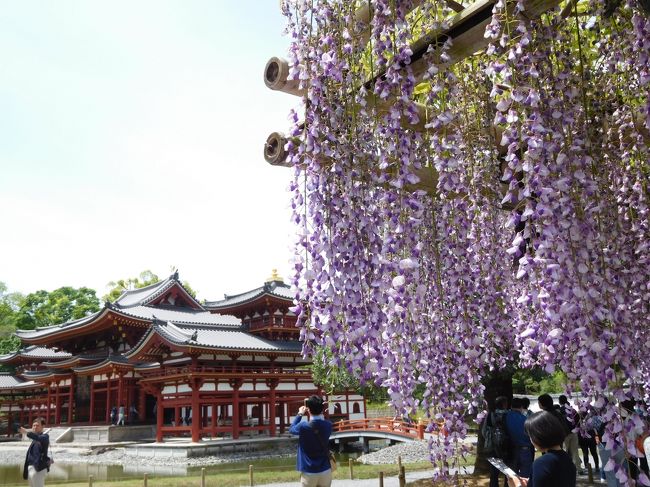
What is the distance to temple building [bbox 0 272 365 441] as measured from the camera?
22297 mm

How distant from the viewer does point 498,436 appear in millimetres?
5754

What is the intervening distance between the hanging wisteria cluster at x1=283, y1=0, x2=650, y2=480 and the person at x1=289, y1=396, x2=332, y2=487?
1074 mm

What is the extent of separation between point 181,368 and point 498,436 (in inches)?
713

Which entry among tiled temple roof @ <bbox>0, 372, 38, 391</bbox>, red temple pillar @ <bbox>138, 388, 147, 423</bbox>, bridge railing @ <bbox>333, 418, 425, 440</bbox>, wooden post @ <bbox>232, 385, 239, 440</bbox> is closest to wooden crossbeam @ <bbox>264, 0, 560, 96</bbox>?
bridge railing @ <bbox>333, 418, 425, 440</bbox>

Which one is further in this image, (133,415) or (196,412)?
(133,415)

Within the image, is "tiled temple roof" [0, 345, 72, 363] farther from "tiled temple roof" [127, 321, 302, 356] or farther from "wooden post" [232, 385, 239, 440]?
"wooden post" [232, 385, 239, 440]

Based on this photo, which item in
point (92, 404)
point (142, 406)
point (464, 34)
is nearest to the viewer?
point (464, 34)

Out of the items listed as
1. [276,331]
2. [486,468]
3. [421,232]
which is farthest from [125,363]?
[421,232]

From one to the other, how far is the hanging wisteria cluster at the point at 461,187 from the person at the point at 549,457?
0.69 ft

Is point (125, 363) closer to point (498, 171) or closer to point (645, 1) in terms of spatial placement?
point (498, 171)

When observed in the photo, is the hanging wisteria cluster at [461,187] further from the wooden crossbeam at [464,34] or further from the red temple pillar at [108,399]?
the red temple pillar at [108,399]

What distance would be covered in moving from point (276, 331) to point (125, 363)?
22.9 feet

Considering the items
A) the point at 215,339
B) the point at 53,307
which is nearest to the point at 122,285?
the point at 53,307

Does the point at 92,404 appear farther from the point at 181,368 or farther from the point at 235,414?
the point at 235,414
